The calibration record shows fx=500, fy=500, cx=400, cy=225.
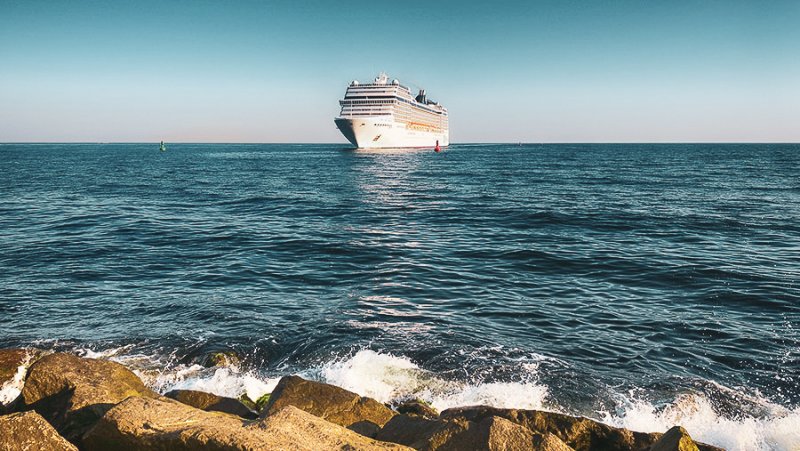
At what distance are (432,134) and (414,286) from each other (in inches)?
4733

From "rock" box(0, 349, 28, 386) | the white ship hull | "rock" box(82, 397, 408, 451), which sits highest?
the white ship hull

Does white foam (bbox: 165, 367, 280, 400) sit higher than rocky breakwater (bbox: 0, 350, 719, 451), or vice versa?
rocky breakwater (bbox: 0, 350, 719, 451)

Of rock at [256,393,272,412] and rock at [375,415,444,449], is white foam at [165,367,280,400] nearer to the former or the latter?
rock at [256,393,272,412]

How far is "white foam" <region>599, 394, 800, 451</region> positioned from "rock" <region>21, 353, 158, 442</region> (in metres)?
7.14

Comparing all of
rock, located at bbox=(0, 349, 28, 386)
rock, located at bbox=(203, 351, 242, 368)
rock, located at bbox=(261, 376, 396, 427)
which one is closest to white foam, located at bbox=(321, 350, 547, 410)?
rock, located at bbox=(261, 376, 396, 427)

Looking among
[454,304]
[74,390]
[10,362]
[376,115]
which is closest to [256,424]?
[74,390]

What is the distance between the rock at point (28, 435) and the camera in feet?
13.8

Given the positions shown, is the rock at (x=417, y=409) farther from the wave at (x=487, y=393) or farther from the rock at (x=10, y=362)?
the rock at (x=10, y=362)

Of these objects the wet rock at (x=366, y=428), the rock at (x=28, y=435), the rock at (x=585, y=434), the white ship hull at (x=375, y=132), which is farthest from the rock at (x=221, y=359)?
the white ship hull at (x=375, y=132)

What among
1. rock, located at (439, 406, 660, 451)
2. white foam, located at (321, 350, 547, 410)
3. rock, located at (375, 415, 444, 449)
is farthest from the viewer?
white foam, located at (321, 350, 547, 410)

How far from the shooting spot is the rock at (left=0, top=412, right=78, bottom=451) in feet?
13.8

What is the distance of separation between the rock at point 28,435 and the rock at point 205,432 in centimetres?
50

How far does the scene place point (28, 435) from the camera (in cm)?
424

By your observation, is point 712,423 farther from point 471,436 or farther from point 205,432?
point 205,432
